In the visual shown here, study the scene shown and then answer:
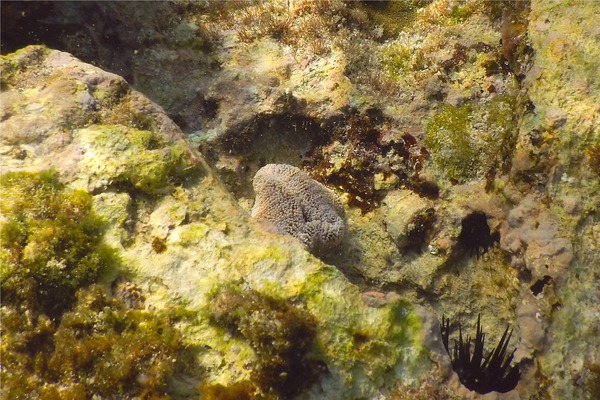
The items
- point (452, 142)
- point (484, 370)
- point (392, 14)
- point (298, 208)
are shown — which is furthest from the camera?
point (392, 14)

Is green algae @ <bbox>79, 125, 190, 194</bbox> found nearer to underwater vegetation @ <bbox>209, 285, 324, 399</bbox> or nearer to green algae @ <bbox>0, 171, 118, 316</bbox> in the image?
green algae @ <bbox>0, 171, 118, 316</bbox>

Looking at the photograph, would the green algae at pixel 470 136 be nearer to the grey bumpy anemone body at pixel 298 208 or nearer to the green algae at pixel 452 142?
the green algae at pixel 452 142

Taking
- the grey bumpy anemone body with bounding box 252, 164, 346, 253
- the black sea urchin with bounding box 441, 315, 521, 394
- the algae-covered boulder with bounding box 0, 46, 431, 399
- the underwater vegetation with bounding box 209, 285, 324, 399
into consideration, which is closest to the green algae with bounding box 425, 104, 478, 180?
the grey bumpy anemone body with bounding box 252, 164, 346, 253

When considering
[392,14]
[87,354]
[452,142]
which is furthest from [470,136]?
[87,354]

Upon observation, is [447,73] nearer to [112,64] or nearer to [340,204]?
[340,204]

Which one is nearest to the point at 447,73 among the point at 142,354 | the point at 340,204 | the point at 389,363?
the point at 340,204

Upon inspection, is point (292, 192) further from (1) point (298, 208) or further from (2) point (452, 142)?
(2) point (452, 142)
